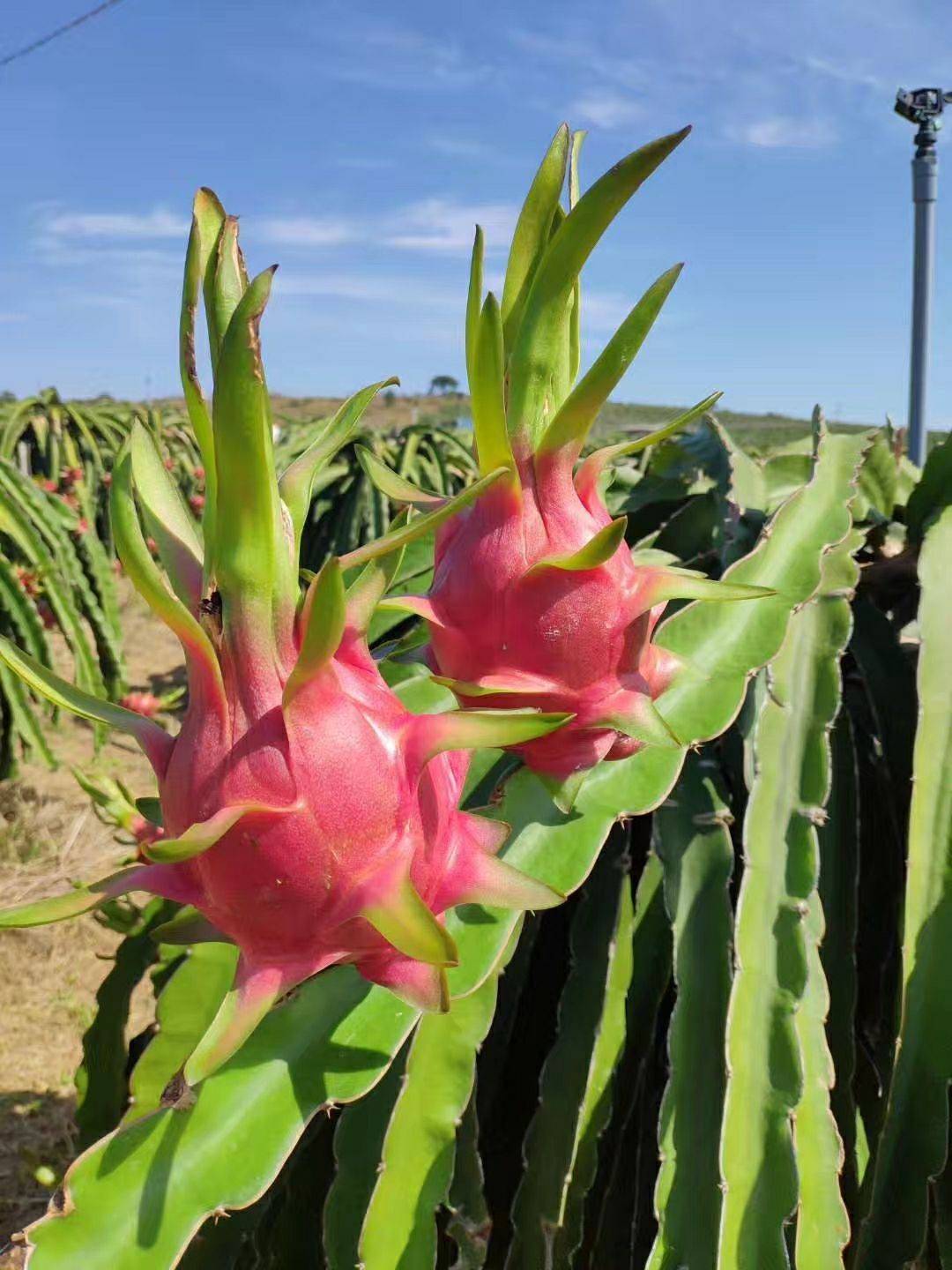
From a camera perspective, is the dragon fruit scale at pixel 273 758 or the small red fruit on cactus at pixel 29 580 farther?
the small red fruit on cactus at pixel 29 580

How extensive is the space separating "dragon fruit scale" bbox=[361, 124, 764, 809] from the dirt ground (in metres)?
1.12

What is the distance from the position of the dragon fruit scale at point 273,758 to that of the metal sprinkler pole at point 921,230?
206cm

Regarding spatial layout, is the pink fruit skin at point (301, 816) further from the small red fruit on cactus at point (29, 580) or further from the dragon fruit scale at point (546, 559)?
the small red fruit on cactus at point (29, 580)

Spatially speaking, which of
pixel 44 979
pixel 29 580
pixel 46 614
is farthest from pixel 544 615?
pixel 46 614

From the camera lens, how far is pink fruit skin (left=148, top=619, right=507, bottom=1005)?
399 mm

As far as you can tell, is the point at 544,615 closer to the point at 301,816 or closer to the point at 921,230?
the point at 301,816

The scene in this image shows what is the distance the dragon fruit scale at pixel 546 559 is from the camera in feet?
1.60

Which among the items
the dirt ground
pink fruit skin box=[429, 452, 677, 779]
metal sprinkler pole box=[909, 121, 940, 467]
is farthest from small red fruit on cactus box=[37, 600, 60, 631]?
pink fruit skin box=[429, 452, 677, 779]

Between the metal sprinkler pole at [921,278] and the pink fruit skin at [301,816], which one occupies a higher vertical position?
the metal sprinkler pole at [921,278]

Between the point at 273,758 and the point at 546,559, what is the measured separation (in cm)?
16

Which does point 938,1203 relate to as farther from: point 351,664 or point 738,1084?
point 351,664

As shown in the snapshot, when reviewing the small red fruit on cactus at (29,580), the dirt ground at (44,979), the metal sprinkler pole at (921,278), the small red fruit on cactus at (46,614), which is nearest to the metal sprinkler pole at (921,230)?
the metal sprinkler pole at (921,278)

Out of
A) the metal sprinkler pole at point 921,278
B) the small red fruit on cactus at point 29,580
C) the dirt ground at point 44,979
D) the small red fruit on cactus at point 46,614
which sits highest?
the metal sprinkler pole at point 921,278

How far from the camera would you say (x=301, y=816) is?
40cm
